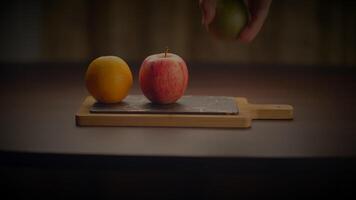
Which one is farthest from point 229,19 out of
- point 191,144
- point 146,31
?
point 146,31

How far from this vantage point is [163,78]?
62.5 inches

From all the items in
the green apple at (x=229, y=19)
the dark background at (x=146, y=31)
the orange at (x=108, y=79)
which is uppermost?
the green apple at (x=229, y=19)

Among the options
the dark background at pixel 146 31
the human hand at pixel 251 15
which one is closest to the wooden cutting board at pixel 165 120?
the human hand at pixel 251 15

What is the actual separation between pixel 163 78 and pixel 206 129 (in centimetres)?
16

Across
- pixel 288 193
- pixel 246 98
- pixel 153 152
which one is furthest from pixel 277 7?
pixel 153 152

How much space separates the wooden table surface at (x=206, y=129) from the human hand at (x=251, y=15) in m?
0.20

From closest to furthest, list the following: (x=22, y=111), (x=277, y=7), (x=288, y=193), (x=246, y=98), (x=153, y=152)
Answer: (x=153, y=152) < (x=22, y=111) < (x=246, y=98) < (x=288, y=193) < (x=277, y=7)

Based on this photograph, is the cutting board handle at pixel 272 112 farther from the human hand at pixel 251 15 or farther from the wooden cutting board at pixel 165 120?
the human hand at pixel 251 15

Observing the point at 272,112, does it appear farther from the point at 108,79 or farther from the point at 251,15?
the point at 108,79

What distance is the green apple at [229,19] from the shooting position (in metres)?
1.57

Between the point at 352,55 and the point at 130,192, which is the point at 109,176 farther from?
the point at 352,55

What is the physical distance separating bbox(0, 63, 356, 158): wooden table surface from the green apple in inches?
8.3

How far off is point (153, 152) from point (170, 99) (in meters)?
0.33

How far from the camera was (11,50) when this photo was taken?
2830 millimetres
